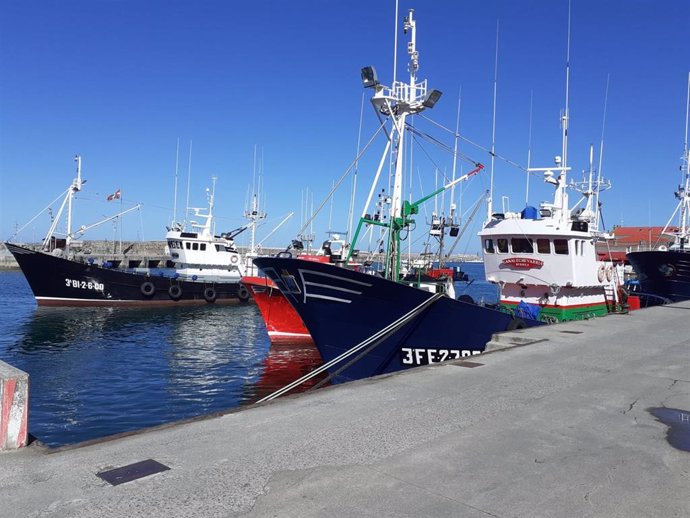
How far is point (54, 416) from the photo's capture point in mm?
11609

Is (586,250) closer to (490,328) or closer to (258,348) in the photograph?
(490,328)

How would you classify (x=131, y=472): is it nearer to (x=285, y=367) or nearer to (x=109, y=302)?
(x=285, y=367)

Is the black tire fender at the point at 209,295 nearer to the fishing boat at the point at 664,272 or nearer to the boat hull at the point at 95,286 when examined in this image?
the boat hull at the point at 95,286

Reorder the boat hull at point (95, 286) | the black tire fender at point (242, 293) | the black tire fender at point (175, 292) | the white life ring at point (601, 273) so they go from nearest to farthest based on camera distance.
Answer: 1. the white life ring at point (601, 273)
2. the boat hull at point (95, 286)
3. the black tire fender at point (175, 292)
4. the black tire fender at point (242, 293)

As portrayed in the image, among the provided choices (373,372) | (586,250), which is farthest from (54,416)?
(586,250)

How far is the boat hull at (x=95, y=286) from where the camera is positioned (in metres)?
34.9

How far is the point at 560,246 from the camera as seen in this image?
50.4 ft

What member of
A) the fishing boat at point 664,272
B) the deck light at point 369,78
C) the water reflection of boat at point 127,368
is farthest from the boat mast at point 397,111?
the fishing boat at point 664,272

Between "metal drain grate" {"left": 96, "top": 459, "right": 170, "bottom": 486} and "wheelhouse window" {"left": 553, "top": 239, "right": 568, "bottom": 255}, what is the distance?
44.5 ft

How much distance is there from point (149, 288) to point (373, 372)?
28.5 metres

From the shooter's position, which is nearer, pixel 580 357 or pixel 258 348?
pixel 580 357

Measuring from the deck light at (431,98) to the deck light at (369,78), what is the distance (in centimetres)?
139

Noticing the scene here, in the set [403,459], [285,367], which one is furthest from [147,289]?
[403,459]

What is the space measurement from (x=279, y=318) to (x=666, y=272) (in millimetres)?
24137
